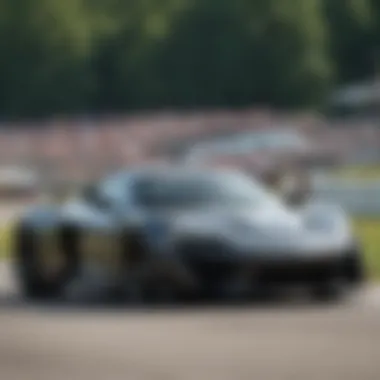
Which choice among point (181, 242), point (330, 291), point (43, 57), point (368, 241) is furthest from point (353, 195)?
point (43, 57)

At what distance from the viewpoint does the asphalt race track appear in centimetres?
768

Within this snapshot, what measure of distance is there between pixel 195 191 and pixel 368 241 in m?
6.51

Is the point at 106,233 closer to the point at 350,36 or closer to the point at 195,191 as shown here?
the point at 195,191

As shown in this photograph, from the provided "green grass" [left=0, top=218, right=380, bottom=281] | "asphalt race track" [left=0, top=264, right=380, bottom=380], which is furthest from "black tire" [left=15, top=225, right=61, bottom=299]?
"green grass" [left=0, top=218, right=380, bottom=281]

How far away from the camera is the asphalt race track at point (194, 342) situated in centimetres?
768

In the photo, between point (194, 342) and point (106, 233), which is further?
point (106, 233)

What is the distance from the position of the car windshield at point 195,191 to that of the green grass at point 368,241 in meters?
1.63

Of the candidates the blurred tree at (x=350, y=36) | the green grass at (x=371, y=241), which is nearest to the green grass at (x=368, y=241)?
the green grass at (x=371, y=241)

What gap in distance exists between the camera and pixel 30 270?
12.3 meters

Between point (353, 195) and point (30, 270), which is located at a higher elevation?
point (353, 195)

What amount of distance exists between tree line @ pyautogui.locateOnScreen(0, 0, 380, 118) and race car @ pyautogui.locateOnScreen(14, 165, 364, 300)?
4375cm

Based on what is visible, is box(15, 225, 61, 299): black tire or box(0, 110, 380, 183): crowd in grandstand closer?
box(15, 225, 61, 299): black tire

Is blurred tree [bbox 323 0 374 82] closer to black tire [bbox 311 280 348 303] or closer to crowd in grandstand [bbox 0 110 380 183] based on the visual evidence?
crowd in grandstand [bbox 0 110 380 183]

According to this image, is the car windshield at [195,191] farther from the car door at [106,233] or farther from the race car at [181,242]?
the car door at [106,233]
